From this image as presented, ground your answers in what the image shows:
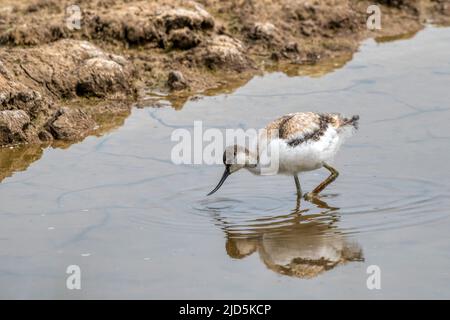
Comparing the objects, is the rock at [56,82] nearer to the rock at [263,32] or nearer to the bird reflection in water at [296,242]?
the rock at [263,32]

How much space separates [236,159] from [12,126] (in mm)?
2503

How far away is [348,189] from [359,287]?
2.03 meters

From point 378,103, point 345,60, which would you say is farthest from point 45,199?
point 345,60

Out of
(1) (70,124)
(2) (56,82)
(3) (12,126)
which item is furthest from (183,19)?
(3) (12,126)

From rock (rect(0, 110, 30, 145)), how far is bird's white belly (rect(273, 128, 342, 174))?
279 cm

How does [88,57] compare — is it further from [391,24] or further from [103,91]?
[391,24]

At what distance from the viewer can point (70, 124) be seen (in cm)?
920

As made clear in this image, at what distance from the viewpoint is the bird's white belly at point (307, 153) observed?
7551 mm

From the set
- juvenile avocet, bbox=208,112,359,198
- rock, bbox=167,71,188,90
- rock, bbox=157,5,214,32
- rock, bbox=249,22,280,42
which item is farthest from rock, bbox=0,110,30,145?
rock, bbox=249,22,280,42

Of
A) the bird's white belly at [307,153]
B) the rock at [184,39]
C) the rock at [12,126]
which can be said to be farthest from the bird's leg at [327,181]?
the rock at [184,39]

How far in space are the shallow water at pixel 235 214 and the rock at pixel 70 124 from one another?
0.21 metres

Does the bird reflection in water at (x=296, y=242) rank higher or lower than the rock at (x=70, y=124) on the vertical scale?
lower

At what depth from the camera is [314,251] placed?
6758 millimetres

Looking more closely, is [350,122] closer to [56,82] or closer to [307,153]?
[307,153]
